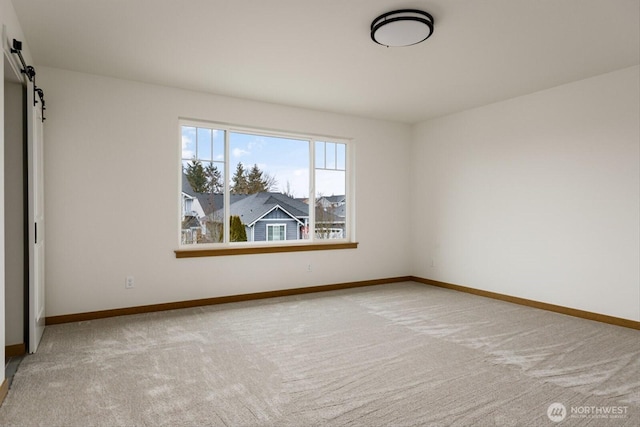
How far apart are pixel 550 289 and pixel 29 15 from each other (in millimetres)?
5467

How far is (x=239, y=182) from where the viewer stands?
500 cm

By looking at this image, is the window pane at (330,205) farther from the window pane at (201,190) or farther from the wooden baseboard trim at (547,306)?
the wooden baseboard trim at (547,306)

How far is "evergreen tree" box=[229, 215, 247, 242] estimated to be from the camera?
4.95m

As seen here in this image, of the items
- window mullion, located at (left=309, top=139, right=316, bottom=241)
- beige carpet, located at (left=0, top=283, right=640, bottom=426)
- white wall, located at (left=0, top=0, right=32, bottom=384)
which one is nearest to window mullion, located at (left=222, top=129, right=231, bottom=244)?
beige carpet, located at (left=0, top=283, right=640, bottom=426)

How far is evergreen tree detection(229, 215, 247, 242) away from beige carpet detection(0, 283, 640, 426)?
1029mm

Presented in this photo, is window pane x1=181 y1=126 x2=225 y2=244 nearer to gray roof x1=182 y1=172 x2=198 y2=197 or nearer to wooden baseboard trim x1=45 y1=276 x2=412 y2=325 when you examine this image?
gray roof x1=182 y1=172 x2=198 y2=197

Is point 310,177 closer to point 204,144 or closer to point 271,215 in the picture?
point 271,215

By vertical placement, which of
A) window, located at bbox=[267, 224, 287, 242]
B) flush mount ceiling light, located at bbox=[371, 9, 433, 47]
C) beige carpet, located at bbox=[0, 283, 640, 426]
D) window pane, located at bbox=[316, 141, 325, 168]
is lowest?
beige carpet, located at bbox=[0, 283, 640, 426]

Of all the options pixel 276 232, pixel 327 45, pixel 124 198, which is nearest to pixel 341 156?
pixel 276 232

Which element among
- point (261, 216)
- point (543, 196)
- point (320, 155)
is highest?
point (320, 155)

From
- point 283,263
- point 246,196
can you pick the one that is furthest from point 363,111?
point 283,263

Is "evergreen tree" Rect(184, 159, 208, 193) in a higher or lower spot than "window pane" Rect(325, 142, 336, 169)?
lower

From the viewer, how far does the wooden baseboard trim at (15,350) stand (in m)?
2.91

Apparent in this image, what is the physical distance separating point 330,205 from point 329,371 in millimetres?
3234
